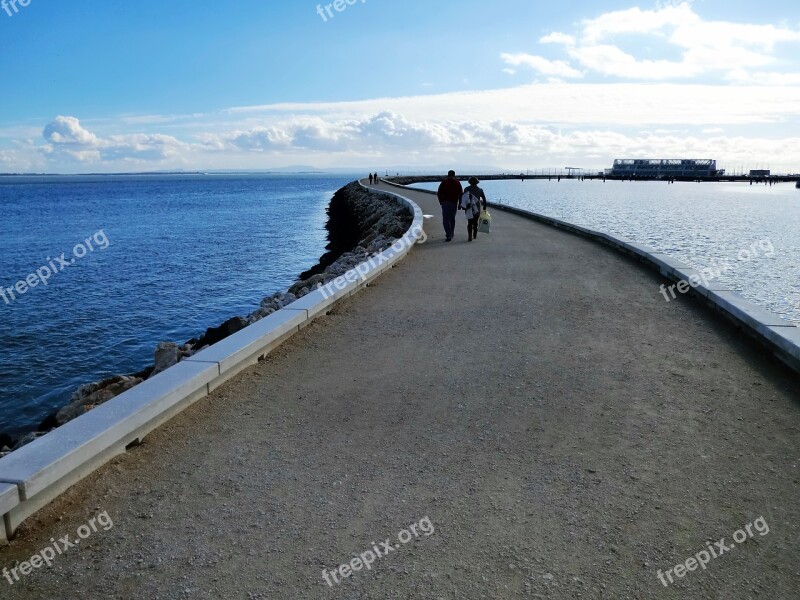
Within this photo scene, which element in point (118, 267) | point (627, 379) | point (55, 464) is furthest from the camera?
point (118, 267)

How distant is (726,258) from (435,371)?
25.3m

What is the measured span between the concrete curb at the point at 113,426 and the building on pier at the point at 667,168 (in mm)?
153331

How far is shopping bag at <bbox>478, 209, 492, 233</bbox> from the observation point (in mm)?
16547

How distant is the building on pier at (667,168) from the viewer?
144m

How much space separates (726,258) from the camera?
27016 mm

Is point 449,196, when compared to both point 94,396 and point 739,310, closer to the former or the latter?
point 739,310

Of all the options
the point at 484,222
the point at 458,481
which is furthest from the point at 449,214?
the point at 458,481

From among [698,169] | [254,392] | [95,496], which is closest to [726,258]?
[254,392]

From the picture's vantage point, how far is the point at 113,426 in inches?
152

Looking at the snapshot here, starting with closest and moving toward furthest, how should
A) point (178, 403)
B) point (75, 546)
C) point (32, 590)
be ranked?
1. point (32, 590)
2. point (75, 546)
3. point (178, 403)

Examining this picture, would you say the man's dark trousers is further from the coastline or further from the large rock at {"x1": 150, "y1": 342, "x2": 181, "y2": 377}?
the large rock at {"x1": 150, "y1": 342, "x2": 181, "y2": 377}

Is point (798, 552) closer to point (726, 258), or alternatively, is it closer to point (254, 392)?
point (254, 392)

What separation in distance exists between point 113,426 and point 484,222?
1374cm

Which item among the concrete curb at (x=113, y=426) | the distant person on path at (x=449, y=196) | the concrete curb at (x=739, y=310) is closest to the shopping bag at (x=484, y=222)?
the distant person on path at (x=449, y=196)
